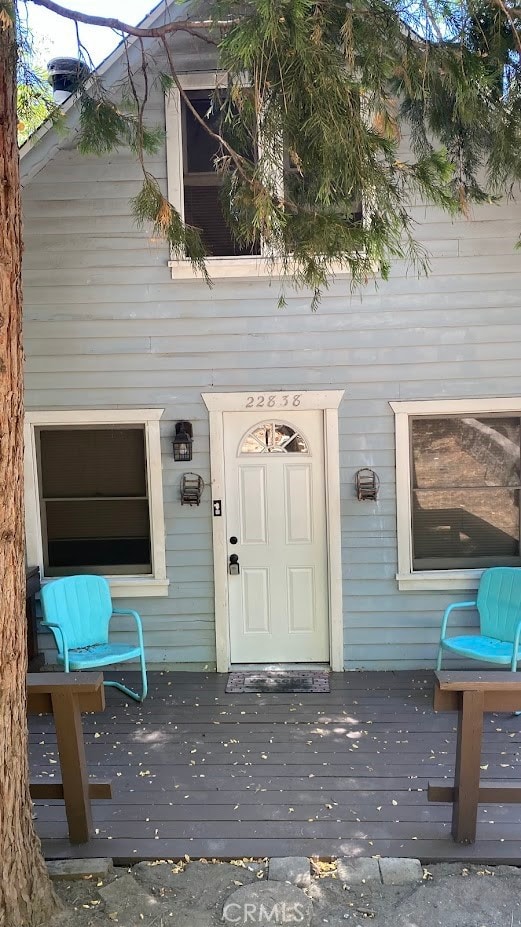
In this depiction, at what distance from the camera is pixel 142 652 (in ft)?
15.8

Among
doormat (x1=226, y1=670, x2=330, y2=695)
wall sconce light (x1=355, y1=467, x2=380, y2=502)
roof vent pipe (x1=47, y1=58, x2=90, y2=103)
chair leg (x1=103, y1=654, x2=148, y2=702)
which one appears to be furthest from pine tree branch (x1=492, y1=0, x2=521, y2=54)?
chair leg (x1=103, y1=654, x2=148, y2=702)

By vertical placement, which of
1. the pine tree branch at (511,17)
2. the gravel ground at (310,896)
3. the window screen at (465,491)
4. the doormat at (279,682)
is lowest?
the doormat at (279,682)

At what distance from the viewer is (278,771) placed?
380 centimetres

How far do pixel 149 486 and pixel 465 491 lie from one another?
236 centimetres

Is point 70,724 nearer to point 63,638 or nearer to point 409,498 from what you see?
point 63,638

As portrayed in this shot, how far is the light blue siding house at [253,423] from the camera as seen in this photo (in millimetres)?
5004

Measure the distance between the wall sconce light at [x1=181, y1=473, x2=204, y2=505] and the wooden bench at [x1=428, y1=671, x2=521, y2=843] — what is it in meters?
2.52

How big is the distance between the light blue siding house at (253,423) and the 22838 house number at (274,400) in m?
0.02

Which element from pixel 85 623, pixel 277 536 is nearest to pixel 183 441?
pixel 277 536

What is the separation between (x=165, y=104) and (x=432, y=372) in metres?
2.68

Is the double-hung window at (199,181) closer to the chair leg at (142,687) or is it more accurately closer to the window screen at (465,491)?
the window screen at (465,491)

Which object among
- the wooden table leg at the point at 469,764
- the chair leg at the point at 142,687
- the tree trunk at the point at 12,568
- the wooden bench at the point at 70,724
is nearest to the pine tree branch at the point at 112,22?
the tree trunk at the point at 12,568

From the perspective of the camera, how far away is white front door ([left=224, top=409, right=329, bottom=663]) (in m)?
5.21

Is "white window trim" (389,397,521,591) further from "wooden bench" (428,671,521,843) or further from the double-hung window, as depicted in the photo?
"wooden bench" (428,671,521,843)
